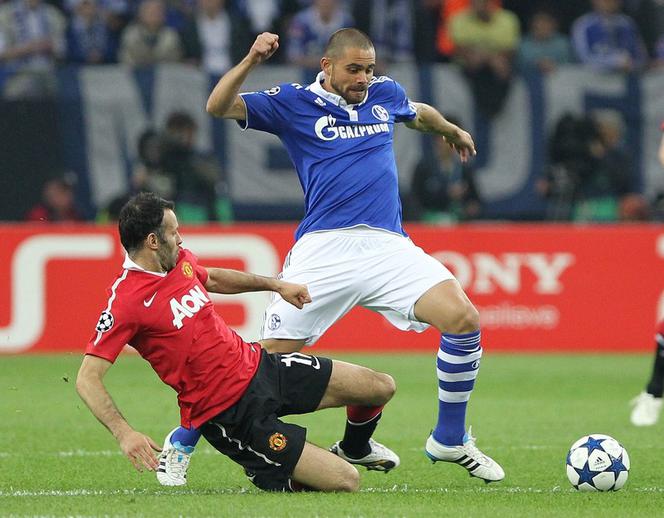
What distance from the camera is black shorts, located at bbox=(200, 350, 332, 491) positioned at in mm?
6660

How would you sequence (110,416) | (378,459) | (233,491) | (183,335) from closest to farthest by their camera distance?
(110,416), (183,335), (233,491), (378,459)

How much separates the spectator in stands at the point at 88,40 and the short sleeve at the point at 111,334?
38.0 feet

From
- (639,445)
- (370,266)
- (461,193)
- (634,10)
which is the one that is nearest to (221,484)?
(370,266)

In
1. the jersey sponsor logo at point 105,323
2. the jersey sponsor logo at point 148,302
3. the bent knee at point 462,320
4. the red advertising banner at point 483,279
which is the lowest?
the red advertising banner at point 483,279

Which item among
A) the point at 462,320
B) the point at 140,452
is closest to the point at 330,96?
the point at 462,320

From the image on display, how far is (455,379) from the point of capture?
7.30m

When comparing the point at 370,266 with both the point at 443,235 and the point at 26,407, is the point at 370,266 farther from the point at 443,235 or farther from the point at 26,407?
the point at 443,235

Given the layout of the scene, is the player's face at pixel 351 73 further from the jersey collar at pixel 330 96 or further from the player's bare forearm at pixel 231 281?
the player's bare forearm at pixel 231 281

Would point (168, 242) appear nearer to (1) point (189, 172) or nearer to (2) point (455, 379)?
(2) point (455, 379)

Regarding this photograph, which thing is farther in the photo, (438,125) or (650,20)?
(650,20)

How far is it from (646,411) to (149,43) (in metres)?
9.51

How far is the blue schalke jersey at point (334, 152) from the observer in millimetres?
7711

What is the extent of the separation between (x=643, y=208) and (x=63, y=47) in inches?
301

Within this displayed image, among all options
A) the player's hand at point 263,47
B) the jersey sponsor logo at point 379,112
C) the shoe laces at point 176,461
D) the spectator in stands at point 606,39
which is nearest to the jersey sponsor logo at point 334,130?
the jersey sponsor logo at point 379,112
